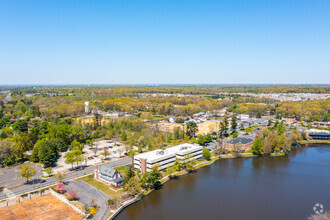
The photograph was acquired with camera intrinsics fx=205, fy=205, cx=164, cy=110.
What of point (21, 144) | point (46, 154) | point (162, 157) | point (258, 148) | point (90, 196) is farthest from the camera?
point (258, 148)

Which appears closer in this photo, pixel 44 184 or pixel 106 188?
pixel 106 188

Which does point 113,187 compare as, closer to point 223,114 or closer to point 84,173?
point 84,173

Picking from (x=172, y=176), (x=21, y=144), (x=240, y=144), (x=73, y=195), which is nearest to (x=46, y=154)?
(x=21, y=144)

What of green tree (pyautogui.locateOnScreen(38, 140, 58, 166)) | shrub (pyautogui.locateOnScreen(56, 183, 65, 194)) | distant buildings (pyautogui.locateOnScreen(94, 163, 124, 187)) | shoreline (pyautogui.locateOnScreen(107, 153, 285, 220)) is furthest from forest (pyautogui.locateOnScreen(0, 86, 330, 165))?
distant buildings (pyautogui.locateOnScreen(94, 163, 124, 187))

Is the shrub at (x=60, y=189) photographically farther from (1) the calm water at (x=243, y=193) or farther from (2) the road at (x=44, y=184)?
(1) the calm water at (x=243, y=193)

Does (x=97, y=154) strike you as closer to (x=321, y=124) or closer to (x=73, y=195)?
(x=73, y=195)

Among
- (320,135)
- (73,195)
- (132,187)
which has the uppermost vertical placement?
(320,135)
